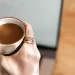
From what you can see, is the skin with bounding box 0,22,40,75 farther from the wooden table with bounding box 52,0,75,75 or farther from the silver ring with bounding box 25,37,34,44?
the wooden table with bounding box 52,0,75,75

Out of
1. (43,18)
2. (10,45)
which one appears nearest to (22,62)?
(10,45)

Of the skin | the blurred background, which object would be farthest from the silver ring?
the blurred background

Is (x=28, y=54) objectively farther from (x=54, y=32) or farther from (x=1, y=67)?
(x=54, y=32)

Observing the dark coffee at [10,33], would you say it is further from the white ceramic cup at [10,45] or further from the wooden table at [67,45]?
the wooden table at [67,45]

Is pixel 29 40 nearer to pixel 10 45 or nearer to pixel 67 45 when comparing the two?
pixel 10 45

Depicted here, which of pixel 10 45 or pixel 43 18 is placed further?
pixel 43 18
